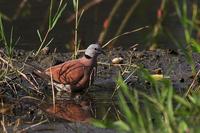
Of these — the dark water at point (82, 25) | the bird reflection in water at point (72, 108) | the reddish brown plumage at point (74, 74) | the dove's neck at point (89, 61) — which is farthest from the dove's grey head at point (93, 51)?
the dark water at point (82, 25)

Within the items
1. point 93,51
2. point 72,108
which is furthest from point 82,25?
point 72,108

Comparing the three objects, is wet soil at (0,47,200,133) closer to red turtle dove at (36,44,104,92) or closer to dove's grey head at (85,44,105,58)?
red turtle dove at (36,44,104,92)

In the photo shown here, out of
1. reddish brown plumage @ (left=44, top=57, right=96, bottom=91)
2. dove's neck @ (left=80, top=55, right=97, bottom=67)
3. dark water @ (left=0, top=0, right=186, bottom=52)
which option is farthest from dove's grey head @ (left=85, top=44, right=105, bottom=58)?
dark water @ (left=0, top=0, right=186, bottom=52)

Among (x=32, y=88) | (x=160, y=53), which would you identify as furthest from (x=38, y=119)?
(x=160, y=53)

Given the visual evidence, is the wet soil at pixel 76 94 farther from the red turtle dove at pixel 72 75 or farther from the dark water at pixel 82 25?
the dark water at pixel 82 25

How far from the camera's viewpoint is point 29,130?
5.74m

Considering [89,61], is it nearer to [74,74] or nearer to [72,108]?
[74,74]

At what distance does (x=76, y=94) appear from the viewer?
7406 millimetres

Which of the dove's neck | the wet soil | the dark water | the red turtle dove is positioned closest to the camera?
the wet soil

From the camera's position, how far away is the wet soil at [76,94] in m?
6.21

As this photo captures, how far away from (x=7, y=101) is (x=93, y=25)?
4683mm

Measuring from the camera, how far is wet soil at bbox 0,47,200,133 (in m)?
6.21

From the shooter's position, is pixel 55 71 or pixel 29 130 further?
pixel 55 71

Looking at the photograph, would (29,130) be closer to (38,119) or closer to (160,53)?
(38,119)
